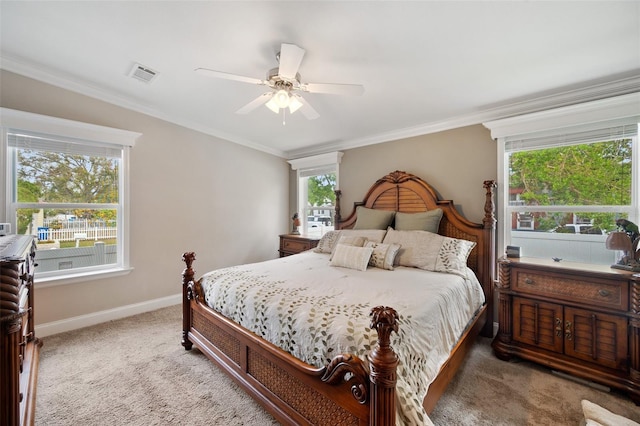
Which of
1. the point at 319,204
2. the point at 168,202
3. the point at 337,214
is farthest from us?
the point at 319,204

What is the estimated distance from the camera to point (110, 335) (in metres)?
2.65

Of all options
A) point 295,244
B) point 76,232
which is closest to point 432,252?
point 295,244

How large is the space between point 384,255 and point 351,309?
113 centimetres

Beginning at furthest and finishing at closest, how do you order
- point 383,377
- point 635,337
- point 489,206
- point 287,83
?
point 489,206 < point 287,83 < point 635,337 < point 383,377

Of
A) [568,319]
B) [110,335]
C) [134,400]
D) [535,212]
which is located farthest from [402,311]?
[110,335]

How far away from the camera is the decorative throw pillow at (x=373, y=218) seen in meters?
3.24

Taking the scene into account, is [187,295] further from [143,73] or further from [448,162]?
[448,162]

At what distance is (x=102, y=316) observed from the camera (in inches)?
116

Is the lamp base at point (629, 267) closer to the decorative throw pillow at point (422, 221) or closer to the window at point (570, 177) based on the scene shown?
the window at point (570, 177)

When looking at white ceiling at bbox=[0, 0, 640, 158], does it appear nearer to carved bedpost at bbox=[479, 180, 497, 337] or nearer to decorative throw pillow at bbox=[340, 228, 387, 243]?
carved bedpost at bbox=[479, 180, 497, 337]

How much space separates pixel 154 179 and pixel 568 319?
4.42 m

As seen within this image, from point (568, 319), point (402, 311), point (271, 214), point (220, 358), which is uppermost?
Answer: point (271, 214)

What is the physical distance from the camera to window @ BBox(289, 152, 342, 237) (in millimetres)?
4352

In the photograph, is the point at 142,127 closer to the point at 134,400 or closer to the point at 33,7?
the point at 33,7
